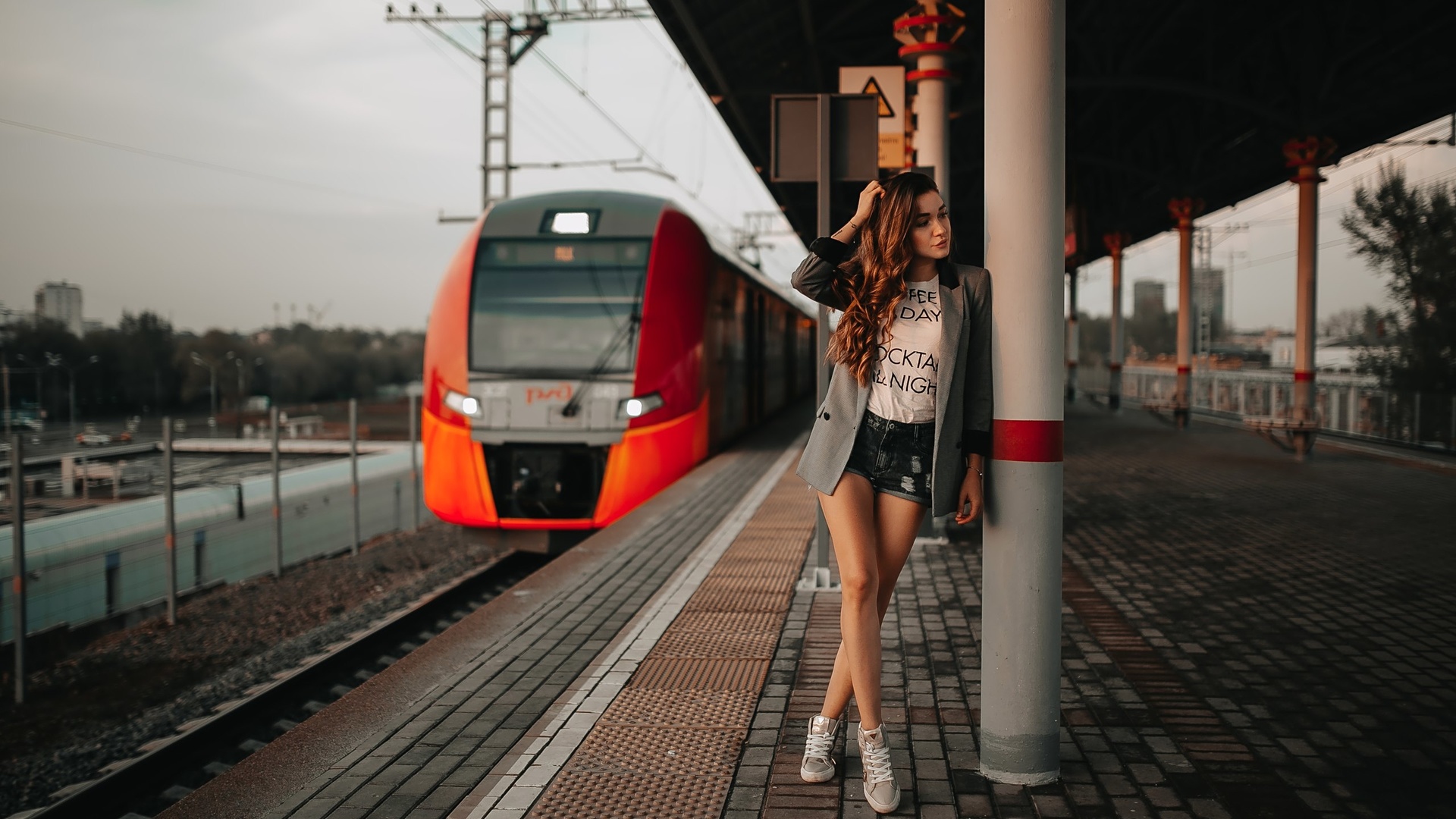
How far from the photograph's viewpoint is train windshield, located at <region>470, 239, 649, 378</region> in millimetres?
8891

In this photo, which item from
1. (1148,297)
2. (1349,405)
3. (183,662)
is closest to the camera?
(183,662)

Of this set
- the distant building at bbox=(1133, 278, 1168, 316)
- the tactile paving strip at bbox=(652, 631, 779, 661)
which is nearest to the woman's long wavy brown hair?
the tactile paving strip at bbox=(652, 631, 779, 661)

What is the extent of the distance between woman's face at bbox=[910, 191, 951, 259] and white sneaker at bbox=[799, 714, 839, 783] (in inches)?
54.4

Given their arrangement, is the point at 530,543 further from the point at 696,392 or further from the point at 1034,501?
the point at 1034,501

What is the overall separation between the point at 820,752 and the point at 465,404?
632 cm

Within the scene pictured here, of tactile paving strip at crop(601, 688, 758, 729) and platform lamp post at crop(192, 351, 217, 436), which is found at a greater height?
platform lamp post at crop(192, 351, 217, 436)

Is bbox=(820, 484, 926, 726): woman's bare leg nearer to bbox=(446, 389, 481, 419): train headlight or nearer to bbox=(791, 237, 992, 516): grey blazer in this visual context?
bbox=(791, 237, 992, 516): grey blazer

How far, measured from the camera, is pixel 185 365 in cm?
1483

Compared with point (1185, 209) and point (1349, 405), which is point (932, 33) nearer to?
point (1185, 209)

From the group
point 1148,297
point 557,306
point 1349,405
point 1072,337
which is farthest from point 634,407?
point 1148,297

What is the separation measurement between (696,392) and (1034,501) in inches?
286

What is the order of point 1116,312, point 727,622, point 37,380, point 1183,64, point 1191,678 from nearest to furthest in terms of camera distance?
1. point 1191,678
2. point 727,622
3. point 37,380
4. point 1183,64
5. point 1116,312

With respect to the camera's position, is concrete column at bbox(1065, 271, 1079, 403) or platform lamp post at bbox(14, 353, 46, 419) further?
concrete column at bbox(1065, 271, 1079, 403)

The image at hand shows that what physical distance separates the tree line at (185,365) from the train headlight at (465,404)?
417 cm
